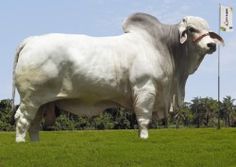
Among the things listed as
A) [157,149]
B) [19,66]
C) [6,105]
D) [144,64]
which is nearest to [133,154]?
[157,149]

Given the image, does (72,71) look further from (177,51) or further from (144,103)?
(177,51)

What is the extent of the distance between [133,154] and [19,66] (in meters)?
2.36

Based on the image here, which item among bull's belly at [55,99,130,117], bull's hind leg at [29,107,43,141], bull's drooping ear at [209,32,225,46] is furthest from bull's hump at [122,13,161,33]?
bull's hind leg at [29,107,43,141]

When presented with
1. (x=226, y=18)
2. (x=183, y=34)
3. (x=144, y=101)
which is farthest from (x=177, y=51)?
(x=226, y=18)

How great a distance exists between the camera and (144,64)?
25.8 ft

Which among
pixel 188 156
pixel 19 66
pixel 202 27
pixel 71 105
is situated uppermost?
pixel 202 27

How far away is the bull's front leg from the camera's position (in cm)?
778

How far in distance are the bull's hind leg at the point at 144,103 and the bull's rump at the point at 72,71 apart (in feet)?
0.79

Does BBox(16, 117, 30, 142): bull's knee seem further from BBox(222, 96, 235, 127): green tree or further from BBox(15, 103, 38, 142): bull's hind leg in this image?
BBox(222, 96, 235, 127): green tree

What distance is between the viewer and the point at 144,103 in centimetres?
779

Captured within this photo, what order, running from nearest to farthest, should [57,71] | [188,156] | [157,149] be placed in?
[188,156] < [157,149] < [57,71]

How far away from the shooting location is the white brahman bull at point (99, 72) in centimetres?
780

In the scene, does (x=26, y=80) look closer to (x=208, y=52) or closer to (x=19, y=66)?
(x=19, y=66)

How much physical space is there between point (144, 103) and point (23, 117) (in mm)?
1765
